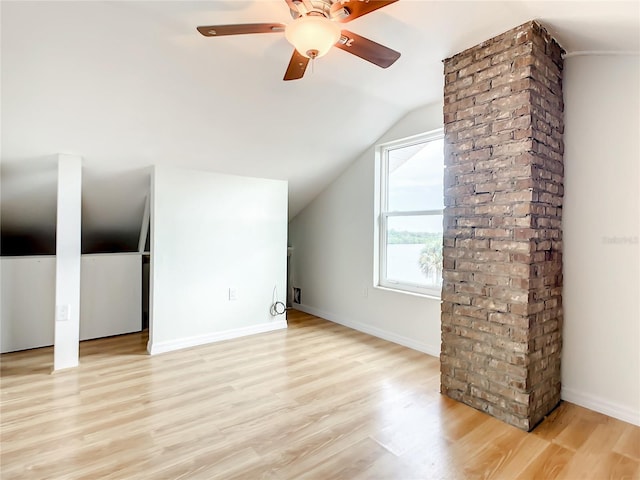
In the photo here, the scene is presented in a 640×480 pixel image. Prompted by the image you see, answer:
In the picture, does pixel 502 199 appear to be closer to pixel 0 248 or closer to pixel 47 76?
pixel 47 76

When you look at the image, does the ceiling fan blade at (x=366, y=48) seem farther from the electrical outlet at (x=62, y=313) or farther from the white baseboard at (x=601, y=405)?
the electrical outlet at (x=62, y=313)

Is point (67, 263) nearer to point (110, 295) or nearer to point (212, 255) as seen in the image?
point (110, 295)

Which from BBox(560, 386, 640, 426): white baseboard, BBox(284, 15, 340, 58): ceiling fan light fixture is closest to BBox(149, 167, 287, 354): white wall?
BBox(284, 15, 340, 58): ceiling fan light fixture

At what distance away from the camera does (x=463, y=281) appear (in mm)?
2350

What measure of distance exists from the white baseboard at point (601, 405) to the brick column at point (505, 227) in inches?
3.7

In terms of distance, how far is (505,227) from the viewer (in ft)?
6.93

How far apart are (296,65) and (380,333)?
288cm

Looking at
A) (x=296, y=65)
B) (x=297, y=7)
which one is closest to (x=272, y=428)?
(x=296, y=65)

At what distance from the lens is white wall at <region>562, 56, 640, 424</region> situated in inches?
84.0

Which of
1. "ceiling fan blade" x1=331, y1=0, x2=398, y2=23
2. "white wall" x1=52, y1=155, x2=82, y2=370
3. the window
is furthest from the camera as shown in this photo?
the window

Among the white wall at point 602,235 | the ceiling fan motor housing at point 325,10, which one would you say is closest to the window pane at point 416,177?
the white wall at point 602,235

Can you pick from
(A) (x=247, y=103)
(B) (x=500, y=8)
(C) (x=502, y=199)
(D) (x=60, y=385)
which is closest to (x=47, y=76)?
(A) (x=247, y=103)

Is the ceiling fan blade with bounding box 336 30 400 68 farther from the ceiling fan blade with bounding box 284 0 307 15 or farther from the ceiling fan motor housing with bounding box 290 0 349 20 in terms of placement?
the ceiling fan blade with bounding box 284 0 307 15

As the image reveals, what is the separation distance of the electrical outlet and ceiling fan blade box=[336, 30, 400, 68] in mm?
2986
